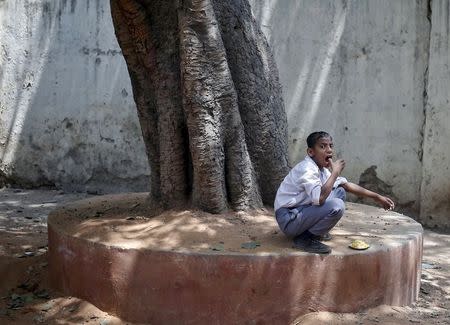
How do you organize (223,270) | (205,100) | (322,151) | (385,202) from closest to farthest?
(223,270)
(322,151)
(385,202)
(205,100)

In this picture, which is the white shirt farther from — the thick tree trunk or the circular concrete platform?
the thick tree trunk

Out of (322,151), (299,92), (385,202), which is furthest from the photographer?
(299,92)

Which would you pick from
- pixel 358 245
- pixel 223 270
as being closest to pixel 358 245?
pixel 358 245

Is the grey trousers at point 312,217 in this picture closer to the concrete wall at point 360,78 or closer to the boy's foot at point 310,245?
the boy's foot at point 310,245

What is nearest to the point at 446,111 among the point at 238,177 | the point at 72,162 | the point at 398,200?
the point at 398,200

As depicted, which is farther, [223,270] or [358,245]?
[358,245]

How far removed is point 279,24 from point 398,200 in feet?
8.32

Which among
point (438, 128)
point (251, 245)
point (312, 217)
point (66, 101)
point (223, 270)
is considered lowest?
point (223, 270)

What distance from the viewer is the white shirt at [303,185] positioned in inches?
162

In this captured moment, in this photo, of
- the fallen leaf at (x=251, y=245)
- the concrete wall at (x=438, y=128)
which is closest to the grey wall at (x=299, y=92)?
the concrete wall at (x=438, y=128)

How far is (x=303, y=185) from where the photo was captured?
13.6 ft

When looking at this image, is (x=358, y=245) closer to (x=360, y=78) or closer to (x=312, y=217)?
(x=312, y=217)

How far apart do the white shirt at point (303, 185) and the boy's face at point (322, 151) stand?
5 centimetres

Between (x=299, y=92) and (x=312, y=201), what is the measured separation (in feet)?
13.8
